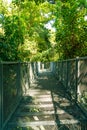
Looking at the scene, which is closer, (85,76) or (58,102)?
(85,76)

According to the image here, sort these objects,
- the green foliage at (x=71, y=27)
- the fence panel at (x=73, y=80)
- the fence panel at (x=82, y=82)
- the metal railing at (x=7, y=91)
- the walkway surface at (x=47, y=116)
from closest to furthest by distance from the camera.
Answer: the metal railing at (x=7, y=91), the walkway surface at (x=47, y=116), the fence panel at (x=82, y=82), the fence panel at (x=73, y=80), the green foliage at (x=71, y=27)

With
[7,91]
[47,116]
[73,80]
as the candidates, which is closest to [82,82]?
[47,116]

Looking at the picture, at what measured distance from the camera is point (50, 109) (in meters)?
8.43

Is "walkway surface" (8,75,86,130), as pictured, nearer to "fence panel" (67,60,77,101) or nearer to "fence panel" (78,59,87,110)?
"fence panel" (78,59,87,110)

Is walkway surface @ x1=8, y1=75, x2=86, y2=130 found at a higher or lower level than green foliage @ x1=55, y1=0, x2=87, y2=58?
lower

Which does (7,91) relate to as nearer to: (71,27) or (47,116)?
(47,116)

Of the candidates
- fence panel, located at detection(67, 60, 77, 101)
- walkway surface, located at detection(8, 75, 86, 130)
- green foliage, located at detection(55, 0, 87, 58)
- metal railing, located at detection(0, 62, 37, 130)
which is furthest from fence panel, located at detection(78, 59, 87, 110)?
green foliage, located at detection(55, 0, 87, 58)

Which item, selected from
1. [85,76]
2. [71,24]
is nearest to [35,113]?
[85,76]

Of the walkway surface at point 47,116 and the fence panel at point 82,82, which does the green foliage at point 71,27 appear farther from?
the walkway surface at point 47,116

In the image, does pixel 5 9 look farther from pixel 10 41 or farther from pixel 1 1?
pixel 10 41

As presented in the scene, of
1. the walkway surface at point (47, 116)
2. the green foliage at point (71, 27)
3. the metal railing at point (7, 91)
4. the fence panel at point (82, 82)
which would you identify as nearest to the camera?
the metal railing at point (7, 91)

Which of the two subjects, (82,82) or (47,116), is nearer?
(47,116)

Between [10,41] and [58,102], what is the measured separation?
3.00 m

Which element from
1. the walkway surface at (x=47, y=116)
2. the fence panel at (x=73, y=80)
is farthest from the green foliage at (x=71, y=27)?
the walkway surface at (x=47, y=116)
